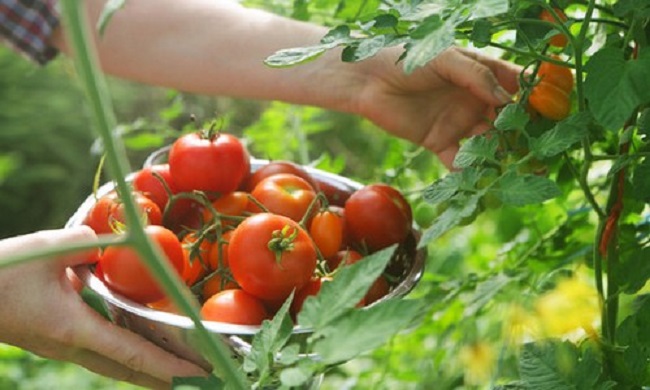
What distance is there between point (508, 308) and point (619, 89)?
31 cm

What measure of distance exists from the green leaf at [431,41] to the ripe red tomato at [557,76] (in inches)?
12.7

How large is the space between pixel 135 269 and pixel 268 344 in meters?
0.37

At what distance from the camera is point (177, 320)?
0.80m

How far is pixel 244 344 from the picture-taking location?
76 cm

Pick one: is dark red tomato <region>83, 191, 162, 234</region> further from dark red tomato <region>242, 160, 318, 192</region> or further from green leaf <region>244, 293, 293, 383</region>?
green leaf <region>244, 293, 293, 383</region>

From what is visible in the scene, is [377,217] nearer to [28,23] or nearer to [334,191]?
[334,191]

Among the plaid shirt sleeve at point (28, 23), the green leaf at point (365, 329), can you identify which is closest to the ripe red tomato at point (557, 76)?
the green leaf at point (365, 329)

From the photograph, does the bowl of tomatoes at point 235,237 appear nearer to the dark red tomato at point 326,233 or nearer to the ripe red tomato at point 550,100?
the dark red tomato at point 326,233

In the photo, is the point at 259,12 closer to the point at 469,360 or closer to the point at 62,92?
the point at 469,360

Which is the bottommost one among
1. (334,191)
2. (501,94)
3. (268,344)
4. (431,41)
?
(334,191)

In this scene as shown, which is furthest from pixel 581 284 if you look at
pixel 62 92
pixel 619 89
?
pixel 62 92

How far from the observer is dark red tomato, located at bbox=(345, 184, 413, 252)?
0.98m

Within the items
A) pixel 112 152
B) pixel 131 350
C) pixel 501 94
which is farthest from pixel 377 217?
pixel 112 152

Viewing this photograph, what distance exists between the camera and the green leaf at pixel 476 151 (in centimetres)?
65
